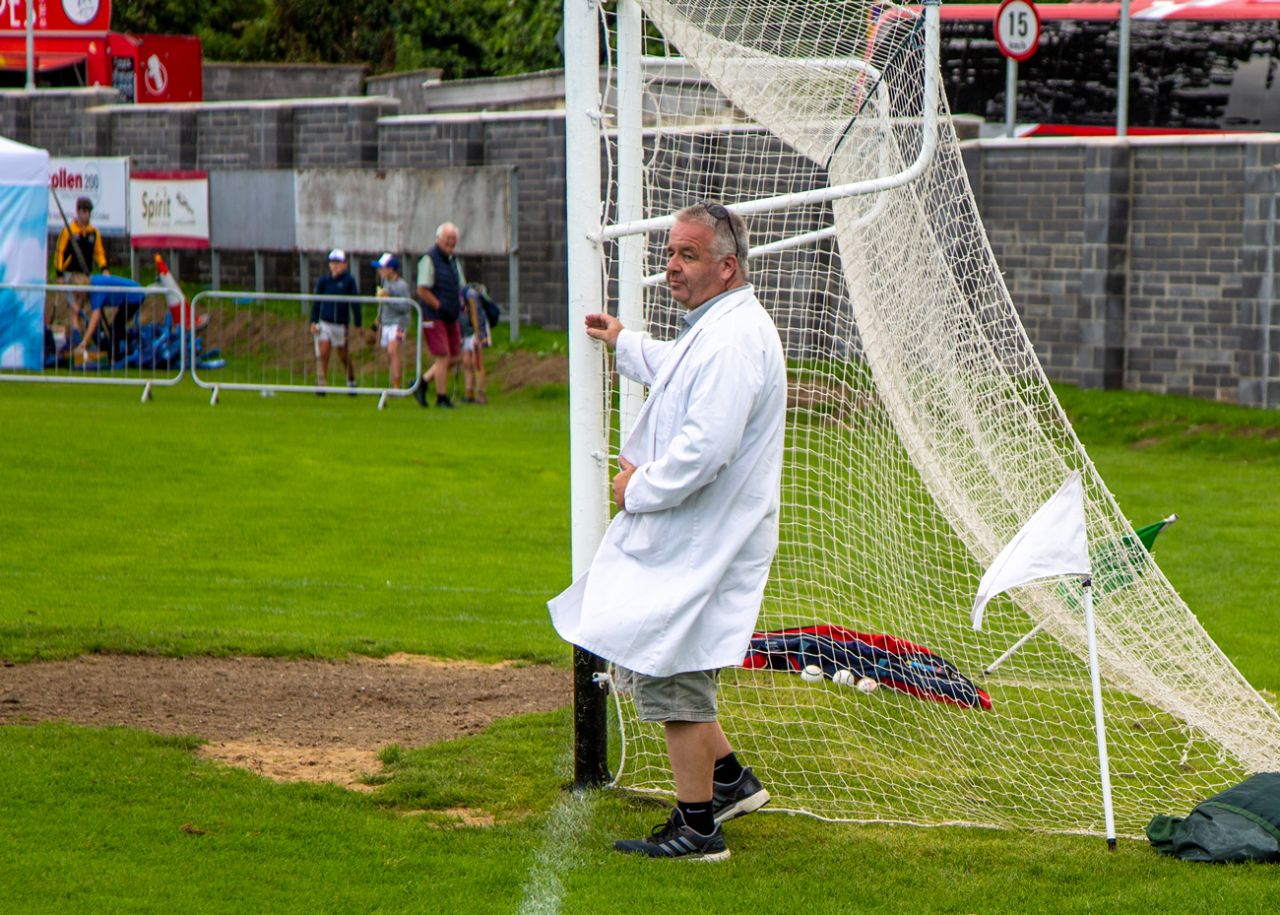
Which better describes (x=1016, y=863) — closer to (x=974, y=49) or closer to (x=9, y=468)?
(x=9, y=468)

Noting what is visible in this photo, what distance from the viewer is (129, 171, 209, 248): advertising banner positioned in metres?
26.1

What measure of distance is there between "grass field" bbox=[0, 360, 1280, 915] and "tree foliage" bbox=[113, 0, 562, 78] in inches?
844

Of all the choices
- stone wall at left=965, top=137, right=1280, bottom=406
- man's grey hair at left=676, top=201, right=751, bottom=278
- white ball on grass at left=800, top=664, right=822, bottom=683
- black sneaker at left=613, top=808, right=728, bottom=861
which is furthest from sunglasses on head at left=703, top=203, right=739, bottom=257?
stone wall at left=965, top=137, right=1280, bottom=406

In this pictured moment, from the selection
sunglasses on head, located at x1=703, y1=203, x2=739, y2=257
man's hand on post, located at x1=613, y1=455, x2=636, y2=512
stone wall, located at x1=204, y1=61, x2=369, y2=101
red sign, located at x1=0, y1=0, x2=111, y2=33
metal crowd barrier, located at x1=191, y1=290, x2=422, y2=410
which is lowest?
metal crowd barrier, located at x1=191, y1=290, x2=422, y2=410

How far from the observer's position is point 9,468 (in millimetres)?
12992

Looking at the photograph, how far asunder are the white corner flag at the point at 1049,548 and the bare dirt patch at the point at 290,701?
7.98ft

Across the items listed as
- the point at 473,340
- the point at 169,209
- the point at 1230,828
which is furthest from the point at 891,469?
the point at 169,209

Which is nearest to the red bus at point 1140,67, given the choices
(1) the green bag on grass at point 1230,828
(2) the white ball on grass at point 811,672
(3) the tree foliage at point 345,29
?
(3) the tree foliage at point 345,29

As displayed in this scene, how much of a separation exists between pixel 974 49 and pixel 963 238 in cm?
1715

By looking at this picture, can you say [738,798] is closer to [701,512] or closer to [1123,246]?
[701,512]

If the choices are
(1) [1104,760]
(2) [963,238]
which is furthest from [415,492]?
(1) [1104,760]

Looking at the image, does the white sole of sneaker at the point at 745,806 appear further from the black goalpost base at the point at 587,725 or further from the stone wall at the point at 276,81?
the stone wall at the point at 276,81

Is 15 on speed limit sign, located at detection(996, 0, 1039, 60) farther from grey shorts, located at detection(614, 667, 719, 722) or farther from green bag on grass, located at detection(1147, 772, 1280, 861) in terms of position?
grey shorts, located at detection(614, 667, 719, 722)

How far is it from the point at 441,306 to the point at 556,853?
1341 cm
